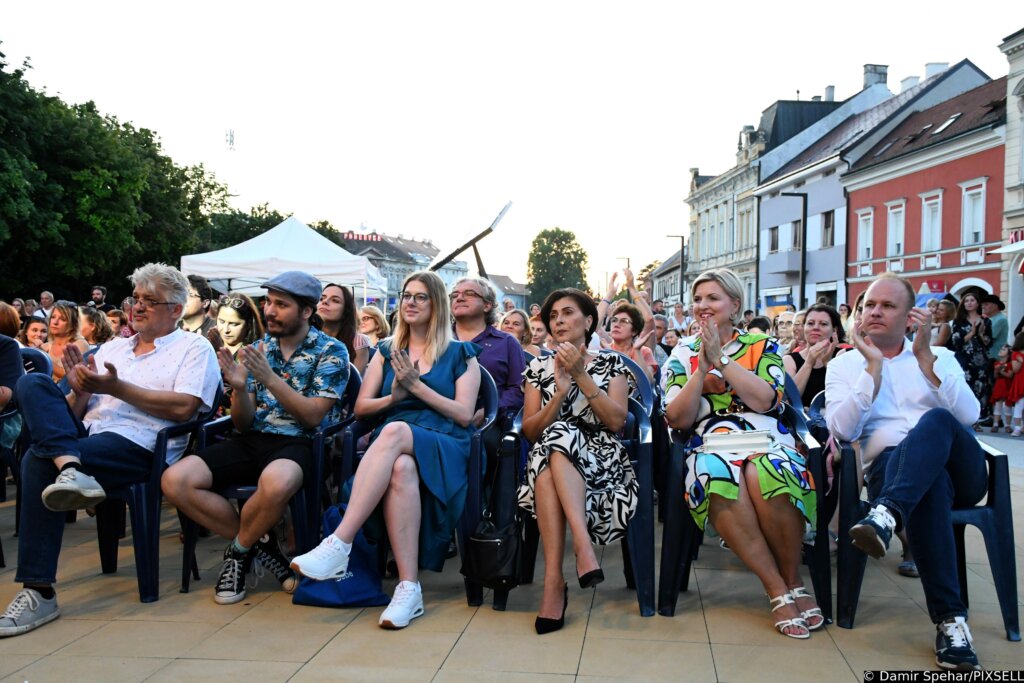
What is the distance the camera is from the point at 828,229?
121 feet

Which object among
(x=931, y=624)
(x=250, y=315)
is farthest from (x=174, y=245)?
(x=931, y=624)

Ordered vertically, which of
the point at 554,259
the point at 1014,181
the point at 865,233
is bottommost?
the point at 865,233

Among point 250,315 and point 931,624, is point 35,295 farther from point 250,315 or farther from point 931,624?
point 931,624

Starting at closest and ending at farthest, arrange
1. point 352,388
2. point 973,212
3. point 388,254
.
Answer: point 352,388 < point 973,212 < point 388,254

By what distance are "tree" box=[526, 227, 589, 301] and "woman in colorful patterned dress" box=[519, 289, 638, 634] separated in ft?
355

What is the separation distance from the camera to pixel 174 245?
43.7 metres

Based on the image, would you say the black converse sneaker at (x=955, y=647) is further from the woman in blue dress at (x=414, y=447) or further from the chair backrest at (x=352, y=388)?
the chair backrest at (x=352, y=388)

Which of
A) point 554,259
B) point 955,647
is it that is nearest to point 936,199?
point 955,647

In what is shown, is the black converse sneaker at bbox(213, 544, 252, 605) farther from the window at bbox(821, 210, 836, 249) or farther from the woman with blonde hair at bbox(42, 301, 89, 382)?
the window at bbox(821, 210, 836, 249)

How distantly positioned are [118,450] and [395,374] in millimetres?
1323

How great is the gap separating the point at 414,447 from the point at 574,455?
749 millimetres

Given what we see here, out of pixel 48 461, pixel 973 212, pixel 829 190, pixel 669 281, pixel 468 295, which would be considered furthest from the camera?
pixel 669 281

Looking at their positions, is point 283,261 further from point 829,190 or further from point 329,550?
point 829,190

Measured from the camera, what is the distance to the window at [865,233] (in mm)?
33062
